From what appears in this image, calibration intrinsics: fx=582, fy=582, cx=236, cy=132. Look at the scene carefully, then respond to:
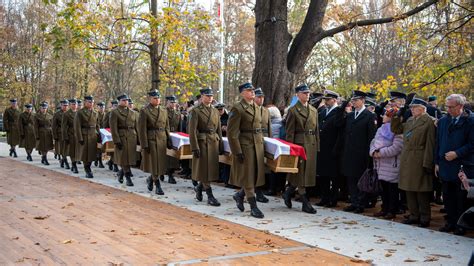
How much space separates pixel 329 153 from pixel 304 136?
3.07 ft

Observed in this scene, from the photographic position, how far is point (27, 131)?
63.6 feet

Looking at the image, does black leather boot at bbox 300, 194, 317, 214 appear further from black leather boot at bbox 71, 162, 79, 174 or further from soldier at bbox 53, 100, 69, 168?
soldier at bbox 53, 100, 69, 168

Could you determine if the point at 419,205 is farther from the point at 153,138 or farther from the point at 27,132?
the point at 27,132

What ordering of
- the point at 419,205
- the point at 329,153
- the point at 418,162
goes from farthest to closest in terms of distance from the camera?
the point at 329,153 < the point at 419,205 < the point at 418,162

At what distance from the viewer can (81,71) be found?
37.5 m

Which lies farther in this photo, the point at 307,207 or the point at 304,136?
the point at 304,136

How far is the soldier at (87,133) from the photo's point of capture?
574 inches

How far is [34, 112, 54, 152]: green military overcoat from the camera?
60.2 ft

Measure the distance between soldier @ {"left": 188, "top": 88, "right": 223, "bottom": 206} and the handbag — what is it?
249 centimetres

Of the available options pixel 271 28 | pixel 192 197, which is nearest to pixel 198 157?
pixel 192 197

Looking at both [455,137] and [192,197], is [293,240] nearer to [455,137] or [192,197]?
[455,137]

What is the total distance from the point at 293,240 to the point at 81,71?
107 ft

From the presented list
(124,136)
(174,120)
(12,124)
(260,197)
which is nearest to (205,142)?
(260,197)

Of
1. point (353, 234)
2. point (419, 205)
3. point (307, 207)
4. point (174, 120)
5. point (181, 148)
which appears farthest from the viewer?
point (174, 120)
